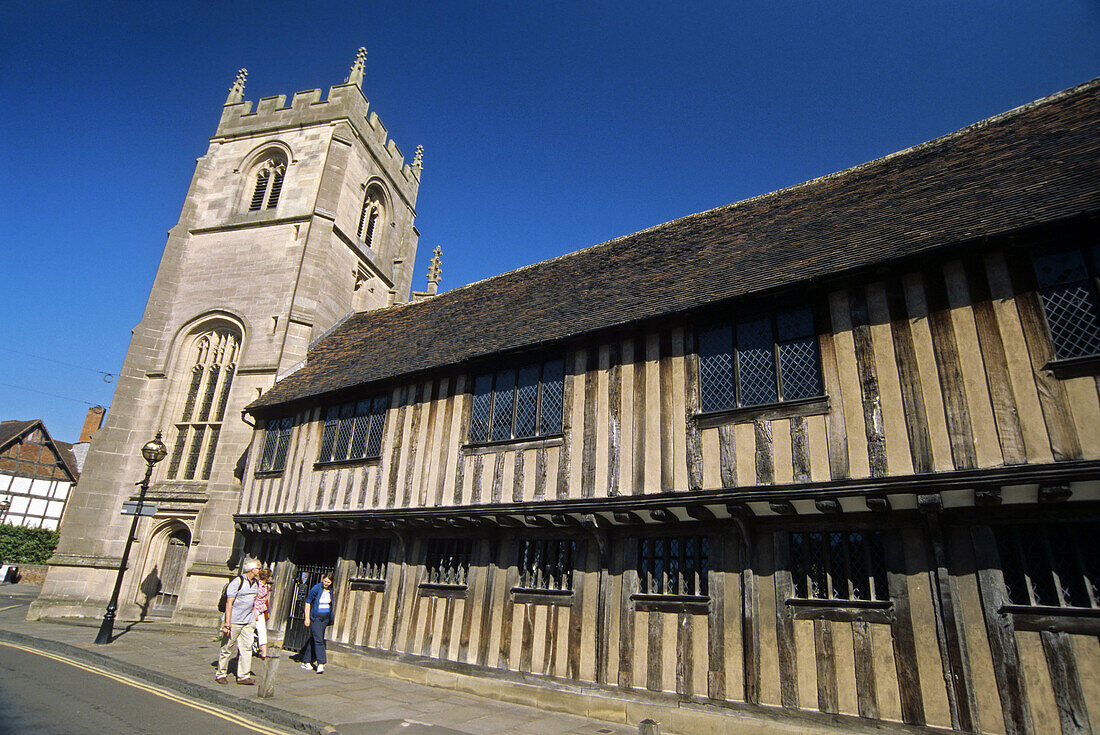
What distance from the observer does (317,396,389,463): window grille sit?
11.2 metres

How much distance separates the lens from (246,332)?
53.2ft

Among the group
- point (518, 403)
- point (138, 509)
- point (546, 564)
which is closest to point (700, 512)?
point (546, 564)

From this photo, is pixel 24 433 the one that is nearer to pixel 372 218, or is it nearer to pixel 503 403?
pixel 372 218

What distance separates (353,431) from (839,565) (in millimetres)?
8680

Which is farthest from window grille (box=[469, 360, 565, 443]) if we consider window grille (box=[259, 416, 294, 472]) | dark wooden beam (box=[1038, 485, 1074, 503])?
window grille (box=[259, 416, 294, 472])

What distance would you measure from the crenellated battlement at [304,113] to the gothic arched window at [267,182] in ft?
3.76

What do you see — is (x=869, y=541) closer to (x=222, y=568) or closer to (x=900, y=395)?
(x=900, y=395)

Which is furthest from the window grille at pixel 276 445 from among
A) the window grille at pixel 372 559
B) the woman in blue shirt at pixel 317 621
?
the woman in blue shirt at pixel 317 621

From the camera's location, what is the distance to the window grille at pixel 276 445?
42.3ft

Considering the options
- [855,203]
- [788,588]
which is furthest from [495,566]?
[855,203]

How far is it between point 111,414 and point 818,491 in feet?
55.8

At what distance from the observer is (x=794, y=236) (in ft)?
27.7

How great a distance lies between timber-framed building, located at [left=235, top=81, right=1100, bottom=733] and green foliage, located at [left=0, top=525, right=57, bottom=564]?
95.4 feet

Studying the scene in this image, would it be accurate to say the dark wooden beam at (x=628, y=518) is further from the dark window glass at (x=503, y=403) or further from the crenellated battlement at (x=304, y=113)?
the crenellated battlement at (x=304, y=113)
